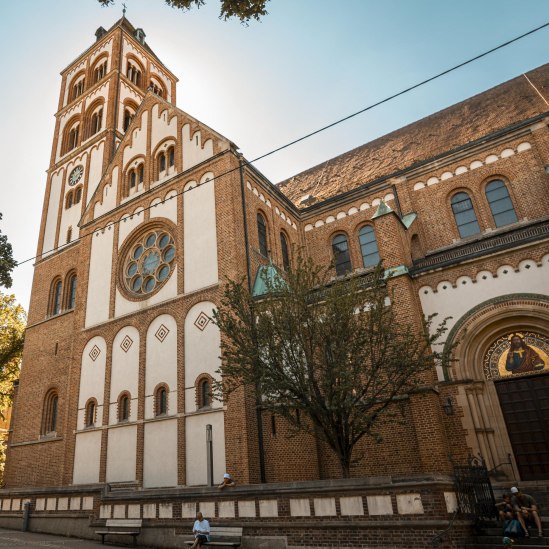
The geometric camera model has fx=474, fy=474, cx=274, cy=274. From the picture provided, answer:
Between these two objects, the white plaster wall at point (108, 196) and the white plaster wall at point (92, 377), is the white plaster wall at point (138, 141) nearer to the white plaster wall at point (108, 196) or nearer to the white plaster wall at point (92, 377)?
the white plaster wall at point (108, 196)

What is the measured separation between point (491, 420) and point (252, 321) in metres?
7.26

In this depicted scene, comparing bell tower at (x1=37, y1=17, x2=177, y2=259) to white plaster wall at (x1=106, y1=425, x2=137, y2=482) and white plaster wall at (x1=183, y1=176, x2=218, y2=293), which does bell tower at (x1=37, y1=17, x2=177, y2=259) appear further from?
white plaster wall at (x1=106, y1=425, x2=137, y2=482)

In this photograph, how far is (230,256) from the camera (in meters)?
16.6

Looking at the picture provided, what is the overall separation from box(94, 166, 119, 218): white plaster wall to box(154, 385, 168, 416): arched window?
9847 millimetres

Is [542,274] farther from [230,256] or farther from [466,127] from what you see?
[466,127]

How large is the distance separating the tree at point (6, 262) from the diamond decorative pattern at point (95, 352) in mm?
5094

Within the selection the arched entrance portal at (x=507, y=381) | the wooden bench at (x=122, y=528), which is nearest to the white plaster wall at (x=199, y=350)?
the wooden bench at (x=122, y=528)

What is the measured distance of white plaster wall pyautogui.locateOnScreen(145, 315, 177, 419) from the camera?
54.1 ft

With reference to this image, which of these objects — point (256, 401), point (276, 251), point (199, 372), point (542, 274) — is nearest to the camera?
point (542, 274)

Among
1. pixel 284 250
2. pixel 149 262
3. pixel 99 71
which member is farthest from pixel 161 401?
pixel 99 71

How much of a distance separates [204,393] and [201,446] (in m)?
1.67

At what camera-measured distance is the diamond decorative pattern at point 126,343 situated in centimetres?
1848

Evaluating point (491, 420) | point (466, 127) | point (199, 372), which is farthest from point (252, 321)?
point (466, 127)

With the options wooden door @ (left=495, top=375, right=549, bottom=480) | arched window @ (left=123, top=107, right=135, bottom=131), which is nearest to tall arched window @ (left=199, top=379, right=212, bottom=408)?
wooden door @ (left=495, top=375, right=549, bottom=480)
